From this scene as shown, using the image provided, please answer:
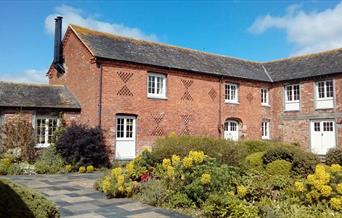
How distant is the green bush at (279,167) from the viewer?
38.0ft

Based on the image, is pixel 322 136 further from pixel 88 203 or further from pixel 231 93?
pixel 88 203

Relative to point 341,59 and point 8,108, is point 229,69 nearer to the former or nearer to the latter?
point 341,59

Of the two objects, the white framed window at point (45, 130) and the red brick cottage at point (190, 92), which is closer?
the white framed window at point (45, 130)

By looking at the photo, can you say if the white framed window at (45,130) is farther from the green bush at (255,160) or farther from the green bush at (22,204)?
the green bush at (22,204)

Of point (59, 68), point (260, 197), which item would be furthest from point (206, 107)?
point (260, 197)

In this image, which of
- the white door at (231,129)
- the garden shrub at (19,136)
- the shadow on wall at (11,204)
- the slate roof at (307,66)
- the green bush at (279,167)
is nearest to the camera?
the shadow on wall at (11,204)

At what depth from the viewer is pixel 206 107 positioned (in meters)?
21.9

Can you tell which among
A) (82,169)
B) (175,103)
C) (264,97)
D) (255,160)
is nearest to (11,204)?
(255,160)

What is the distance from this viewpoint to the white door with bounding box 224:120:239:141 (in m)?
23.2

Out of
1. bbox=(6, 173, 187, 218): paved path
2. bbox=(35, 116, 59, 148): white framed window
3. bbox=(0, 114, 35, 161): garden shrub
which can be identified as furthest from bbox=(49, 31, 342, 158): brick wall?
bbox=(6, 173, 187, 218): paved path

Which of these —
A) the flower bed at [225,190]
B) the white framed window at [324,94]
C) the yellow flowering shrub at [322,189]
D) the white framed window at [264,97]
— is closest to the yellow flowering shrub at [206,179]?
the flower bed at [225,190]

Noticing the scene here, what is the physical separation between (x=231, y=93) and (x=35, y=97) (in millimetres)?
12923

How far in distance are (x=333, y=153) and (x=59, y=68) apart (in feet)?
55.1

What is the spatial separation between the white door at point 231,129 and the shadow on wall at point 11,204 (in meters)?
19.8
